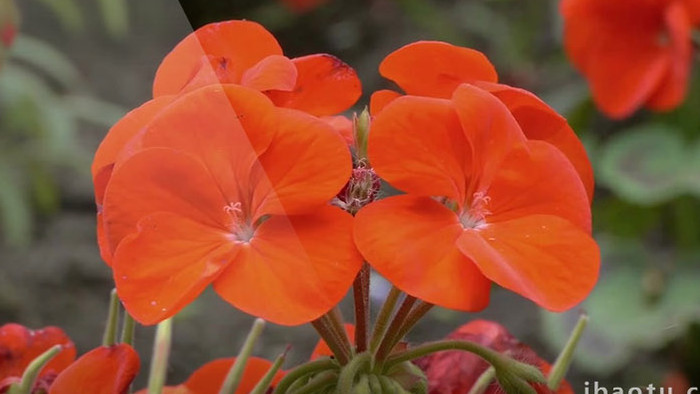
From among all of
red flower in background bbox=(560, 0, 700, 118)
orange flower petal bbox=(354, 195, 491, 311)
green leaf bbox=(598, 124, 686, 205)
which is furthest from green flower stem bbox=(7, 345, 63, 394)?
green leaf bbox=(598, 124, 686, 205)

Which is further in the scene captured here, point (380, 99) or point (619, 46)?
point (619, 46)

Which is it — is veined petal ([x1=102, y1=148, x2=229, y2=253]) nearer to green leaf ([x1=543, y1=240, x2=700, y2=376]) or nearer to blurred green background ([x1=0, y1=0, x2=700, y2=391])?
blurred green background ([x1=0, y1=0, x2=700, y2=391])

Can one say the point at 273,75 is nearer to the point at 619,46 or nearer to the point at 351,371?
the point at 351,371

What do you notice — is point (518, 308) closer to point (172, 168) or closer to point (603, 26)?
point (603, 26)

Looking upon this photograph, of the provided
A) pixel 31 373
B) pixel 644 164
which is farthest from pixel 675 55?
pixel 31 373

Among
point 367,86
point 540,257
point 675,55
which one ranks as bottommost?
point 675,55

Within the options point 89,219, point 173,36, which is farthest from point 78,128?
point 173,36
